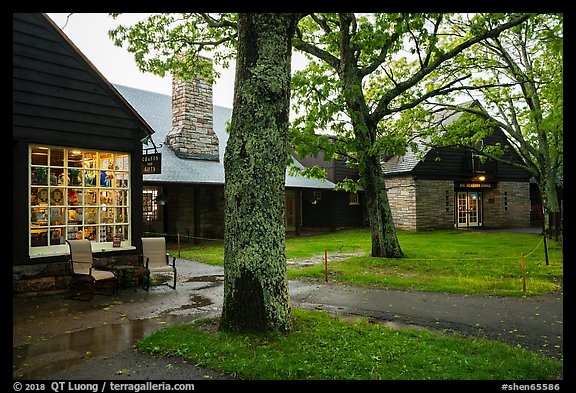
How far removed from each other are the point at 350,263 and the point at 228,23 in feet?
25.2

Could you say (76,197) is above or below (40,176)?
below

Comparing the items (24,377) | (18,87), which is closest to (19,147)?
(18,87)

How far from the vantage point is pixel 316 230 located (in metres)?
25.8

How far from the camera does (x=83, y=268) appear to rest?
822 centimetres

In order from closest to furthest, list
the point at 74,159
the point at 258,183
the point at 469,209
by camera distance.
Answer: the point at 258,183
the point at 74,159
the point at 469,209

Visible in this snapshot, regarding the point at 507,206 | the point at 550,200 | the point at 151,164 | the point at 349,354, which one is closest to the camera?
the point at 349,354

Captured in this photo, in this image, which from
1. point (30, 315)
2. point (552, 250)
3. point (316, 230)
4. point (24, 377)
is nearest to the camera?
point (24, 377)

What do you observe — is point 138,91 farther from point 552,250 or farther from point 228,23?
point 552,250

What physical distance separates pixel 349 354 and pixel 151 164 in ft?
23.3

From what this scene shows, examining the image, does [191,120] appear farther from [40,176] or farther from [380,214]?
[40,176]

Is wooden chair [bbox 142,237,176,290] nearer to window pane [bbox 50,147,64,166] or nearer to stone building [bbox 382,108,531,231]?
window pane [bbox 50,147,64,166]

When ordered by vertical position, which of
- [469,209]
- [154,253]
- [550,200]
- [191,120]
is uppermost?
[191,120]

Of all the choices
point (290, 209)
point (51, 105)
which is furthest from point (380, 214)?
point (290, 209)

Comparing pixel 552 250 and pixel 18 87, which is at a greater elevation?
pixel 18 87
